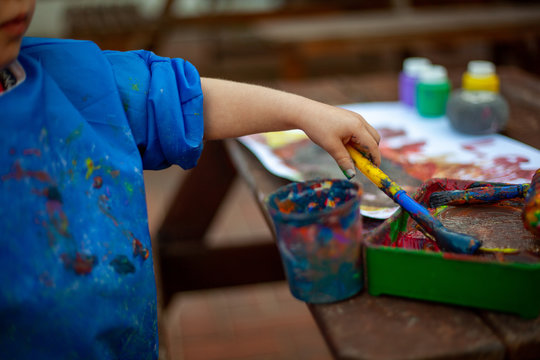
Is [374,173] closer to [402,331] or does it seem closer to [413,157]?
[402,331]

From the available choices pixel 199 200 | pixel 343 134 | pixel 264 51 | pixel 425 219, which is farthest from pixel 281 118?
pixel 264 51

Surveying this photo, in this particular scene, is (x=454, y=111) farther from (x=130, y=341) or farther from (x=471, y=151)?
(x=130, y=341)

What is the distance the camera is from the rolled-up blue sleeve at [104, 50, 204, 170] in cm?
72

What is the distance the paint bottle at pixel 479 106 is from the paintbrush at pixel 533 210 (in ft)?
1.65

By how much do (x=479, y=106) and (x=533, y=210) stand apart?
53 cm

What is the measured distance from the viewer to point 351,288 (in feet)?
1.86

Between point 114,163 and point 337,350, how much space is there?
14.0 inches

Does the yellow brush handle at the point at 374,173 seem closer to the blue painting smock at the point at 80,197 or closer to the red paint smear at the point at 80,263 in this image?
the blue painting smock at the point at 80,197

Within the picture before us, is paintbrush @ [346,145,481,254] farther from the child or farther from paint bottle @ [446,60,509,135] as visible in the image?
paint bottle @ [446,60,509,135]

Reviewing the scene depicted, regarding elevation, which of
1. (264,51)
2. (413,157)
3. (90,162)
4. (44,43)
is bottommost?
(264,51)

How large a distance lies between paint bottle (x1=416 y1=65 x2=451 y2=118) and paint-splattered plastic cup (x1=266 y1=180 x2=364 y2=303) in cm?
68

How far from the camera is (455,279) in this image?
1.70ft

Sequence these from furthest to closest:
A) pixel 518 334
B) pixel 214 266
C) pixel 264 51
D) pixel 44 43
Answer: pixel 264 51, pixel 214 266, pixel 44 43, pixel 518 334

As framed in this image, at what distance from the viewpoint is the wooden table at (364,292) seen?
1.59 feet
